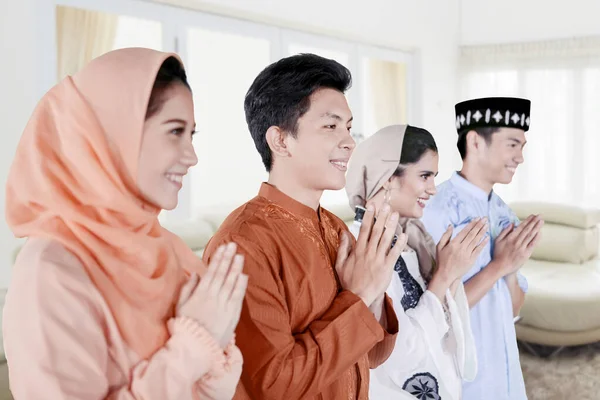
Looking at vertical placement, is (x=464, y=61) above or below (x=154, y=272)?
above

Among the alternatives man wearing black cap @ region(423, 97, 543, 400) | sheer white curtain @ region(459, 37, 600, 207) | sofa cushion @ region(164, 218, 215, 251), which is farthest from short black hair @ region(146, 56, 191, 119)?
sheer white curtain @ region(459, 37, 600, 207)

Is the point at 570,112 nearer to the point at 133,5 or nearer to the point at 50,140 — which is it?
the point at 133,5

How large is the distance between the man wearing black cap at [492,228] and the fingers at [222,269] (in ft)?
4.10

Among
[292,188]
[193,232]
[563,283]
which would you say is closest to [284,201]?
[292,188]

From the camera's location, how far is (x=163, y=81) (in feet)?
2.83

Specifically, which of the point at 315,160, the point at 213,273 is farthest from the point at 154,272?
the point at 315,160

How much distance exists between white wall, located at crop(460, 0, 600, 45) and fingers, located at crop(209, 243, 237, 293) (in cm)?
636

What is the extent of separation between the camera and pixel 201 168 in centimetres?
416

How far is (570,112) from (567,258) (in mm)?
2159

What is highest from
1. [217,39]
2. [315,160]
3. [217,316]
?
[217,39]

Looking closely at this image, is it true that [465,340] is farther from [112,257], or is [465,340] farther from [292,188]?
[112,257]

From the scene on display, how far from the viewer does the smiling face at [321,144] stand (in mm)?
1199

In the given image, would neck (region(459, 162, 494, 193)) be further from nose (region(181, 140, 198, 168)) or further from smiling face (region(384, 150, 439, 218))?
nose (region(181, 140, 198, 168))

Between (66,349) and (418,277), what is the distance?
1.15m
